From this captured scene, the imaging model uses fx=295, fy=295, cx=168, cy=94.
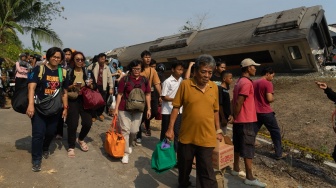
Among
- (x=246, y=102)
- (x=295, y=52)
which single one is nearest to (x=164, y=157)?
(x=246, y=102)

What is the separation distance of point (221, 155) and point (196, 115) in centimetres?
61

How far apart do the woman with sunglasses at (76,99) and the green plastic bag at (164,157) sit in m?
1.62

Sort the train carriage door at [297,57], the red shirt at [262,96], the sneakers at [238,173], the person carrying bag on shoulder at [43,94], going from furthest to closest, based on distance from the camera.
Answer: the train carriage door at [297,57], the red shirt at [262,96], the sneakers at [238,173], the person carrying bag on shoulder at [43,94]

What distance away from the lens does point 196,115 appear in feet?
10.7

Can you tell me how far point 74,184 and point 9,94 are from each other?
8745mm

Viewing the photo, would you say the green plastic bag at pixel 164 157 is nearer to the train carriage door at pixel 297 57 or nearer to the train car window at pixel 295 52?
the train carriage door at pixel 297 57

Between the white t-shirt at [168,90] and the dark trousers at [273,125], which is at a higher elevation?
the white t-shirt at [168,90]

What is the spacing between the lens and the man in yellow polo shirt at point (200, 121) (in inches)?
128

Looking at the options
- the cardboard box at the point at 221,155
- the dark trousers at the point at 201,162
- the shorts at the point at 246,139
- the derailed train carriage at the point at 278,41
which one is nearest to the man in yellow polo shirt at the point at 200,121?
the dark trousers at the point at 201,162

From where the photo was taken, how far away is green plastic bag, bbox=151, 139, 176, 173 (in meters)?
3.67

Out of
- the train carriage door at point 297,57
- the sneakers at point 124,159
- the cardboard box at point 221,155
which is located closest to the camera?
the cardboard box at point 221,155

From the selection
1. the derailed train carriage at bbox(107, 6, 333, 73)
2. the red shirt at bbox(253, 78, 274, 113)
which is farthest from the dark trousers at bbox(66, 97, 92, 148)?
the derailed train carriage at bbox(107, 6, 333, 73)

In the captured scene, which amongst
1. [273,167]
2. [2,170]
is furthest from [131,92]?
[273,167]

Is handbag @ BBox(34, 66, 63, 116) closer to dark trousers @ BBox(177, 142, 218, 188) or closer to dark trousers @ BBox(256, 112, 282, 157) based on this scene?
dark trousers @ BBox(177, 142, 218, 188)
